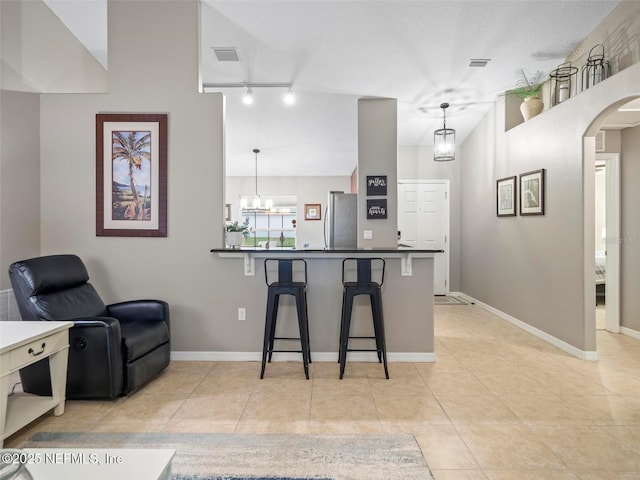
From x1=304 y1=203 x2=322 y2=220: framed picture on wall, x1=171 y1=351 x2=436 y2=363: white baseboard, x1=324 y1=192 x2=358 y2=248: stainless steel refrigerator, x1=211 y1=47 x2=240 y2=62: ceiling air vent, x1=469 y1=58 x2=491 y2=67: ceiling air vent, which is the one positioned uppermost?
x1=211 y1=47 x2=240 y2=62: ceiling air vent

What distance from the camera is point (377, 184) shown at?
4.65 meters

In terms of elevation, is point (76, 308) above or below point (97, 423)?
above

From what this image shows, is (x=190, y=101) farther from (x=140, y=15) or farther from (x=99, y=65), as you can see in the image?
(x=99, y=65)

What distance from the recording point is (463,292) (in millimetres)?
6414

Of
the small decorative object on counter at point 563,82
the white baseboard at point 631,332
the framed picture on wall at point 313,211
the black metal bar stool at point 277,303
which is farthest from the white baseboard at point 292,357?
the framed picture on wall at point 313,211

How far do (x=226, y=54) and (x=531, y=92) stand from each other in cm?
348

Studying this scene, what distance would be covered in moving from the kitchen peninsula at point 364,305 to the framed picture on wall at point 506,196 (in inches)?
81.8

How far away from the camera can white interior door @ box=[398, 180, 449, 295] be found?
21.0ft

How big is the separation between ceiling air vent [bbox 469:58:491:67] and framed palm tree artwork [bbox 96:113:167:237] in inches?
128

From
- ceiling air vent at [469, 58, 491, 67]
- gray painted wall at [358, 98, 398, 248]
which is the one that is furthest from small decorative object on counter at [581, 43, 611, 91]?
gray painted wall at [358, 98, 398, 248]

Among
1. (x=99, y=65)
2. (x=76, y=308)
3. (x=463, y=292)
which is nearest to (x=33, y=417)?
(x=76, y=308)

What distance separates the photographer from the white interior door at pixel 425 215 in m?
6.41

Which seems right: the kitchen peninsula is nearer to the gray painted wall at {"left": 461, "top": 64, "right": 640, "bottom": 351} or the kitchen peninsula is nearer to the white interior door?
the gray painted wall at {"left": 461, "top": 64, "right": 640, "bottom": 351}

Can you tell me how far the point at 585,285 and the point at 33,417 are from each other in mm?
4351
